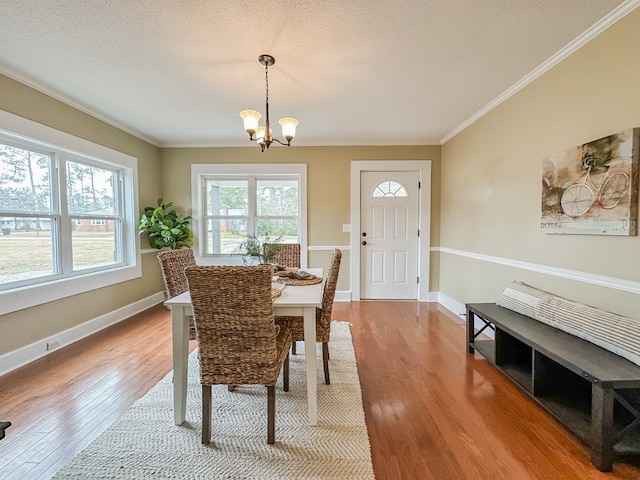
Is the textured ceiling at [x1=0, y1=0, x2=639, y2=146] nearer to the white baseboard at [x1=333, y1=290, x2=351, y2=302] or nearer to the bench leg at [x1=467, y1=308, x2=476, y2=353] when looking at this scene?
the bench leg at [x1=467, y1=308, x2=476, y2=353]

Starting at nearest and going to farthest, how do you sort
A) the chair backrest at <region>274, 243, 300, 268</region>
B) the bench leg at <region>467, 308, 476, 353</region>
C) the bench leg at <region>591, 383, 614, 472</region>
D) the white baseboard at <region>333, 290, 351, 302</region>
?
the bench leg at <region>591, 383, 614, 472</region> < the bench leg at <region>467, 308, 476, 353</region> < the chair backrest at <region>274, 243, 300, 268</region> < the white baseboard at <region>333, 290, 351, 302</region>

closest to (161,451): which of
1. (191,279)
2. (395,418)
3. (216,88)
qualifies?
(191,279)

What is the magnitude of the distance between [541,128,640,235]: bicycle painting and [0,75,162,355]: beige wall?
168 inches

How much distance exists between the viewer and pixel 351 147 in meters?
4.28

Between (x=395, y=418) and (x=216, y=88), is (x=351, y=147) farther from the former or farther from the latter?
(x=395, y=418)

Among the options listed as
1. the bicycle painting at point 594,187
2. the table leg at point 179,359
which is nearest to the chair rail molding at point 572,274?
the bicycle painting at point 594,187

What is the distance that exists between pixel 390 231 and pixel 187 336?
3303mm

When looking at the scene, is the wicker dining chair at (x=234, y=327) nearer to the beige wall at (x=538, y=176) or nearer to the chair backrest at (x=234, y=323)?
the chair backrest at (x=234, y=323)

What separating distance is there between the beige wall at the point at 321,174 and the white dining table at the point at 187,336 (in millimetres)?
2688

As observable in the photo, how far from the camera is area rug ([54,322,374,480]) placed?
1.37 metres

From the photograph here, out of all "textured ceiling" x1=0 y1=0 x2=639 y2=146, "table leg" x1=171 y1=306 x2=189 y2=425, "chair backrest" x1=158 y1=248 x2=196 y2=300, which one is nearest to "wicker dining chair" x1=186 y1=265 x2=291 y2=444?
"table leg" x1=171 y1=306 x2=189 y2=425

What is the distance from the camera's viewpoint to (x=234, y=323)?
55.6 inches

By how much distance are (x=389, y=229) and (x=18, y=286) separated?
13.5ft

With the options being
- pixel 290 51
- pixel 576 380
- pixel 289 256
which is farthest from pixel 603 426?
pixel 290 51
